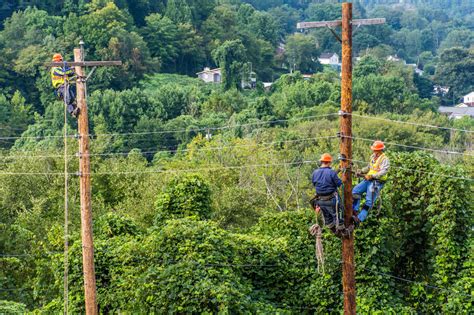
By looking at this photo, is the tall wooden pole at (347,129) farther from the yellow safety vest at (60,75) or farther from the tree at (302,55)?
the tree at (302,55)

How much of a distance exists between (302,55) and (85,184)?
108 metres

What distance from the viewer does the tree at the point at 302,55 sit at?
11994cm

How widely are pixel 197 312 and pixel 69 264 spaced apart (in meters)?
3.33

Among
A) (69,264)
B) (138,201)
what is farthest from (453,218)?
(138,201)

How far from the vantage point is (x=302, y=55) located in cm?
12212

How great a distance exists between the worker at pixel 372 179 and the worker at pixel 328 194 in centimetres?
36

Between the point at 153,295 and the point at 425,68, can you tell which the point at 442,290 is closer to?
the point at 153,295

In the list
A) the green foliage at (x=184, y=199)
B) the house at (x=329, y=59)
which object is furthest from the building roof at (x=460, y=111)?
the green foliage at (x=184, y=199)

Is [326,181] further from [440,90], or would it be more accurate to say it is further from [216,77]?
[440,90]

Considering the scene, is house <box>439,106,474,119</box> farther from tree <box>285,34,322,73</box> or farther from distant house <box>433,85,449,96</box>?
tree <box>285,34,322,73</box>

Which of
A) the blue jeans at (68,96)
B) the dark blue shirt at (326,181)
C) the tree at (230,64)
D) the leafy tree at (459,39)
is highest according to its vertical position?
the blue jeans at (68,96)

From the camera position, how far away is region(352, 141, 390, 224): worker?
48.2ft

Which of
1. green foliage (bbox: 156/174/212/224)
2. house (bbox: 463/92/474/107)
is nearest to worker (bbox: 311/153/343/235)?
green foliage (bbox: 156/174/212/224)

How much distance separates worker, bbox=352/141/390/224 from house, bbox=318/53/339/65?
128 meters
